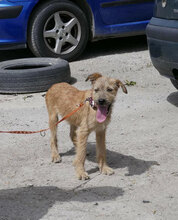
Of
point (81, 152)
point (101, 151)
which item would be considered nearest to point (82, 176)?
point (81, 152)

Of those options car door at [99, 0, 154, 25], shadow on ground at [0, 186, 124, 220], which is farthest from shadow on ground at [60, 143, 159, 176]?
car door at [99, 0, 154, 25]

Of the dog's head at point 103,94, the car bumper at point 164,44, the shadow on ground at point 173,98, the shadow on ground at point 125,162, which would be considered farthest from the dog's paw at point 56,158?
the shadow on ground at point 173,98

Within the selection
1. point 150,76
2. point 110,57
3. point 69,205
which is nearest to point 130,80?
point 150,76

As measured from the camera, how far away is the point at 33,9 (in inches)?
331

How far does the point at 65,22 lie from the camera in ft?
28.8

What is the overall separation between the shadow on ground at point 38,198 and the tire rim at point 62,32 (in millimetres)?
4310

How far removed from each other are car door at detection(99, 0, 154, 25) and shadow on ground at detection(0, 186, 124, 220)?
490 cm

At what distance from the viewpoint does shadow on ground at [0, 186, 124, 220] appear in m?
4.15

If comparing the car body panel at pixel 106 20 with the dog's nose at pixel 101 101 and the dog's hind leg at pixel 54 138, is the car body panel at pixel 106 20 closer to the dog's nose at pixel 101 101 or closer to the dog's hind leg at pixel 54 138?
the dog's hind leg at pixel 54 138

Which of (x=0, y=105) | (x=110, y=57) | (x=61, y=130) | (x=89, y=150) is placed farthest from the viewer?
(x=110, y=57)

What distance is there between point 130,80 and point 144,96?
802 millimetres

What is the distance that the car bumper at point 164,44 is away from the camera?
605cm

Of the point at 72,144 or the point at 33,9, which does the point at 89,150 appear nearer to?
the point at 72,144

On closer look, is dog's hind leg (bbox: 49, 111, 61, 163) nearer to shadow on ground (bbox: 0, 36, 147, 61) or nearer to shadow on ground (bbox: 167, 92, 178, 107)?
→ shadow on ground (bbox: 167, 92, 178, 107)
